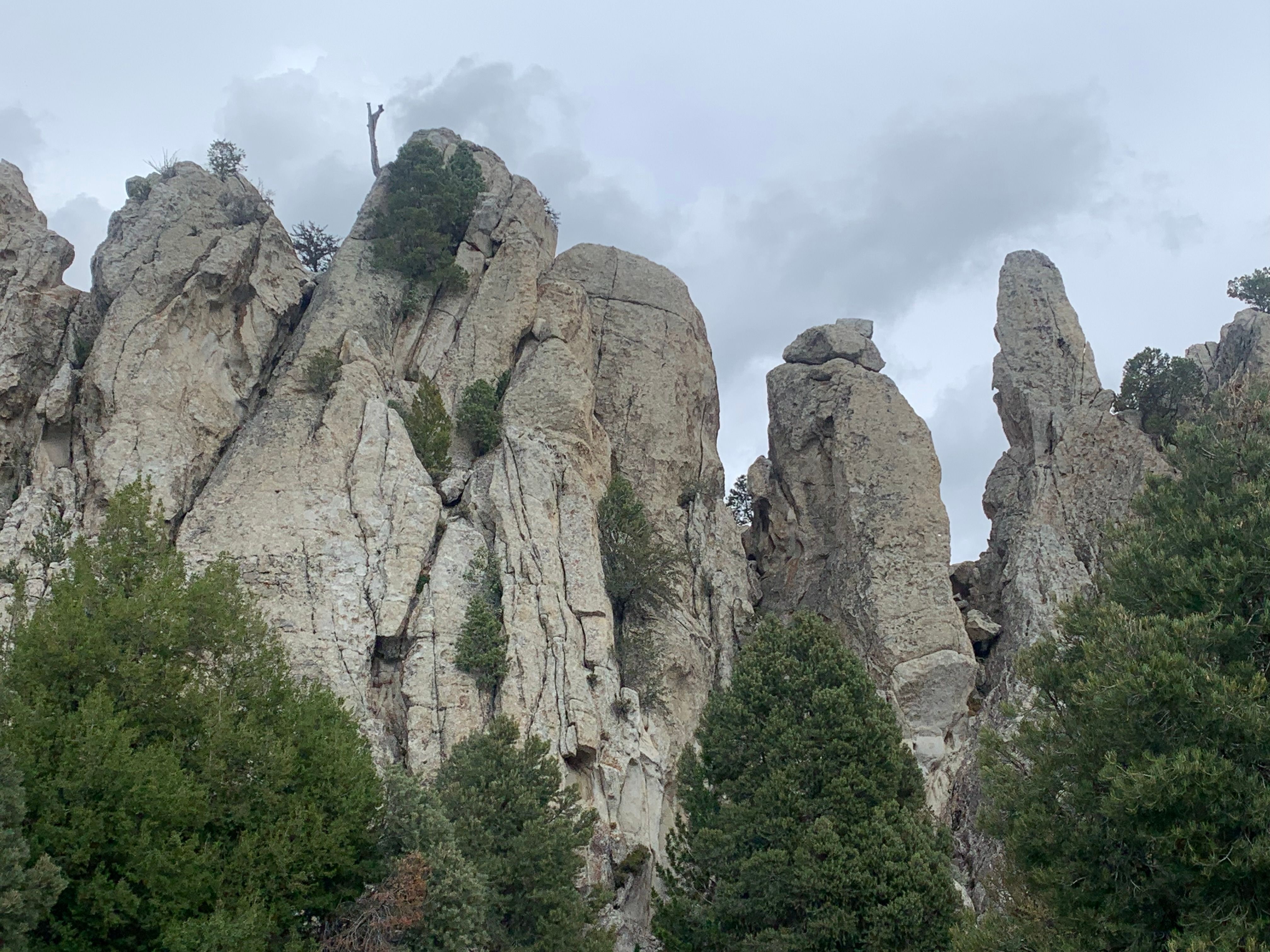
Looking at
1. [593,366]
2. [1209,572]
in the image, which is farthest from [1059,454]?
[1209,572]

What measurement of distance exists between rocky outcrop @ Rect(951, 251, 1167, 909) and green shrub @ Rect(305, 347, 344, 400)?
2583cm

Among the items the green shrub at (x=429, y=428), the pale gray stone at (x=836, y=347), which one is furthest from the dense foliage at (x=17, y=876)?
the pale gray stone at (x=836, y=347)

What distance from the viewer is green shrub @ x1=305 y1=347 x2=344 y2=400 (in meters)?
38.8

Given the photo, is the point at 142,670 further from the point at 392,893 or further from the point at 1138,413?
the point at 1138,413

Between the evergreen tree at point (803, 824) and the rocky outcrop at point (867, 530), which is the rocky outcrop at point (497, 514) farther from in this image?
the evergreen tree at point (803, 824)

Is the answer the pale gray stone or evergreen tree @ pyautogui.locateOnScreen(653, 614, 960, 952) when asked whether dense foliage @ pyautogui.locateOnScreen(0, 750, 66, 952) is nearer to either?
evergreen tree @ pyautogui.locateOnScreen(653, 614, 960, 952)

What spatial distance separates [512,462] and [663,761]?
11.5 metres

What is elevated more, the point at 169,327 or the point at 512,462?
the point at 169,327

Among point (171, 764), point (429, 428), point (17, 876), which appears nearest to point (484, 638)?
point (429, 428)

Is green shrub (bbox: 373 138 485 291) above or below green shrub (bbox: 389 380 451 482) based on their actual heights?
above

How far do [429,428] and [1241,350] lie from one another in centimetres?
3440

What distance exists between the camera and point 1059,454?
44.6 m

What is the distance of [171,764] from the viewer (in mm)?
20062

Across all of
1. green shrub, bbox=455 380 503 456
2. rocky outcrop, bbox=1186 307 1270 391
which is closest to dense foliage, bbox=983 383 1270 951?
green shrub, bbox=455 380 503 456
